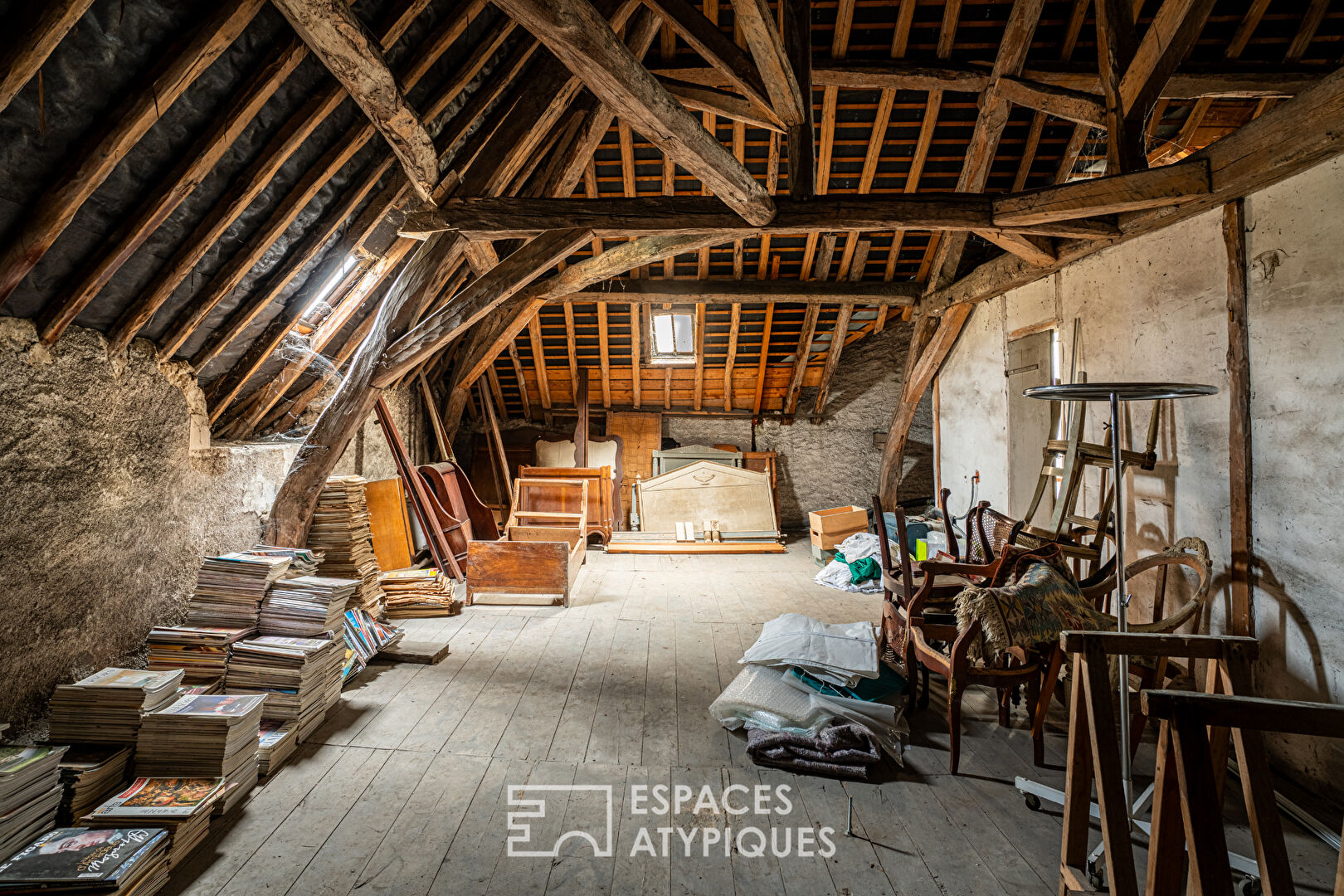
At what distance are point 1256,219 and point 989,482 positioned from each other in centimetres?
326

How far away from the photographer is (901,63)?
4.53m

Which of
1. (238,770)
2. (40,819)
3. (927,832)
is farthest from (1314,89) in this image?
(40,819)

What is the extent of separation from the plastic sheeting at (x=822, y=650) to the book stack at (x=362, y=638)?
7.45ft

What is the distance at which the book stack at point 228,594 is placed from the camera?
305cm

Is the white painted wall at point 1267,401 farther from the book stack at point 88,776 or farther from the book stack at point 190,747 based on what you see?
the book stack at point 88,776

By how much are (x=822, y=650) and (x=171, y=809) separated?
289 centimetres

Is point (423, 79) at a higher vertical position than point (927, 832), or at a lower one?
higher

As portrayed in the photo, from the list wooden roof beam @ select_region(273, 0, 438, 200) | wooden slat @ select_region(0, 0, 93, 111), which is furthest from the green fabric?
wooden slat @ select_region(0, 0, 93, 111)

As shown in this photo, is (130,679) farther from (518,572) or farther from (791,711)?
(791,711)

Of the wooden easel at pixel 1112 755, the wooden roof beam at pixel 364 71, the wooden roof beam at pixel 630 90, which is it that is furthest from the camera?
the wooden roof beam at pixel 364 71

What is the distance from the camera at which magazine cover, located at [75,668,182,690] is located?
7.96 ft

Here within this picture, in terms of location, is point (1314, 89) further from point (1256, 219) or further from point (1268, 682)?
point (1268, 682)

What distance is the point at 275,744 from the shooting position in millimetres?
2676

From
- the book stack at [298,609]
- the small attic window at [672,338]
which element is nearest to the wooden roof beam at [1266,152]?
the small attic window at [672,338]
